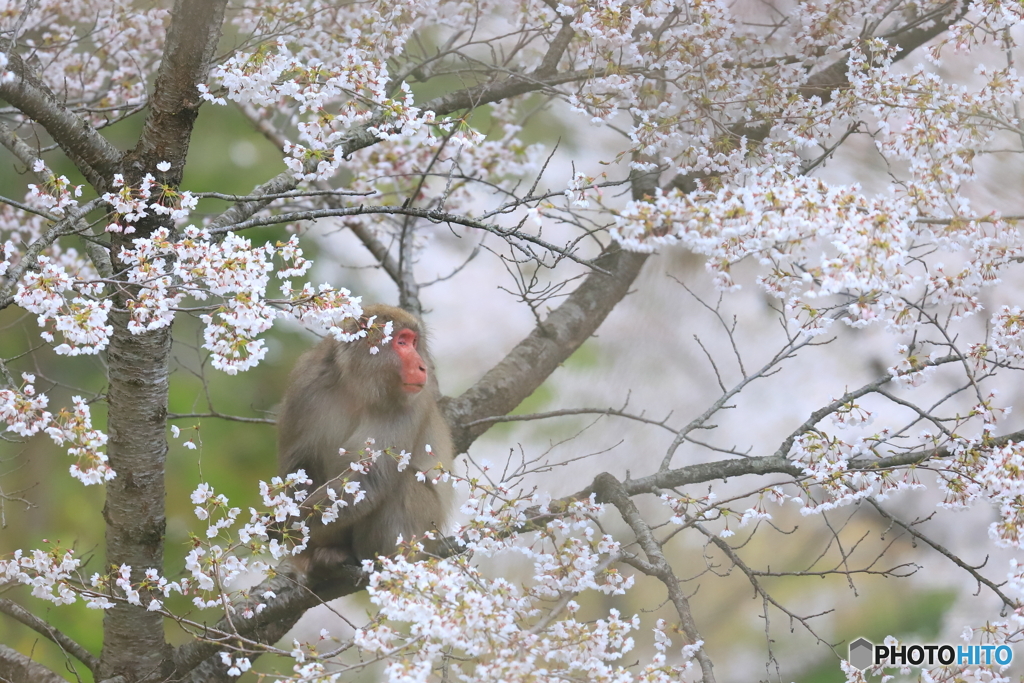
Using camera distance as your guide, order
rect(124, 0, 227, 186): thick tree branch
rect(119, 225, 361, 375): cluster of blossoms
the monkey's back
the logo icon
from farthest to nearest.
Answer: the monkey's back → the logo icon → rect(124, 0, 227, 186): thick tree branch → rect(119, 225, 361, 375): cluster of blossoms

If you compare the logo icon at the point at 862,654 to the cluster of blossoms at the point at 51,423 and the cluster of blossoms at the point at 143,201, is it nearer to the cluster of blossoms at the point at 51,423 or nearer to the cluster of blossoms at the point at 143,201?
the cluster of blossoms at the point at 51,423

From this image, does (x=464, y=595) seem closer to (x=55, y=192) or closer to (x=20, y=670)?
(x=55, y=192)

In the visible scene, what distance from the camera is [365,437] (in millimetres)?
3613

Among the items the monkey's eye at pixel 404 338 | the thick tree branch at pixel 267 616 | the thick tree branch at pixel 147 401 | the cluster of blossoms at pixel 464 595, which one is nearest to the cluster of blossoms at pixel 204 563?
the cluster of blossoms at pixel 464 595

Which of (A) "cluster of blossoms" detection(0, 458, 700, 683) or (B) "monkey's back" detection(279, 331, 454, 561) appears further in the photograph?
(B) "monkey's back" detection(279, 331, 454, 561)

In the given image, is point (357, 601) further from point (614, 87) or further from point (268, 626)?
point (614, 87)

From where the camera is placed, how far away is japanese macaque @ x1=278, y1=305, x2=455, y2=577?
141 inches

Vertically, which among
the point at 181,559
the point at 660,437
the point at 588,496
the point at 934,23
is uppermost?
the point at 660,437

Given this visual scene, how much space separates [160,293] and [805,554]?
6620 millimetres

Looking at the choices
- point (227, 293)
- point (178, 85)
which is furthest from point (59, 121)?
point (227, 293)

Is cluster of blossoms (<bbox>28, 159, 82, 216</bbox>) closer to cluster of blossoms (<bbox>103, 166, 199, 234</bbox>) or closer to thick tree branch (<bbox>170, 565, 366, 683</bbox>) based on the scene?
cluster of blossoms (<bbox>103, 166, 199, 234</bbox>)

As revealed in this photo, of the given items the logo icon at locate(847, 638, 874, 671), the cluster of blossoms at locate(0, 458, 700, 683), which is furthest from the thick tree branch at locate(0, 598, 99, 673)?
the logo icon at locate(847, 638, 874, 671)

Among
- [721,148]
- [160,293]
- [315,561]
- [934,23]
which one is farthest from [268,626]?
[934,23]

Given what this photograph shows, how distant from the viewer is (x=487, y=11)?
4406 mm
